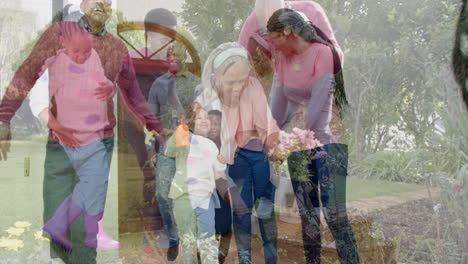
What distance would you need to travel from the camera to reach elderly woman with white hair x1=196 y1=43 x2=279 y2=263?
70.5 inches

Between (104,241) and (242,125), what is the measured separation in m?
1.02

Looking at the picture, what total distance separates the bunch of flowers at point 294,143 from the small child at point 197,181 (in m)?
0.26

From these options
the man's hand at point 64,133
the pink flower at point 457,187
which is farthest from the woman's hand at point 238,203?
the pink flower at point 457,187

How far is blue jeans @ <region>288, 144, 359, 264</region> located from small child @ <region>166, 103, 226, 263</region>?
0.35m

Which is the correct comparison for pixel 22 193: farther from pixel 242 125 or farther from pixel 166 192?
pixel 242 125

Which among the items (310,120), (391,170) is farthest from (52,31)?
(391,170)

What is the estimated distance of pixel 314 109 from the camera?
1.76 metres

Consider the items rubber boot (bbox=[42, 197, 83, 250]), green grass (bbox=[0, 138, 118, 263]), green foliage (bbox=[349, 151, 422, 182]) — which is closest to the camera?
green foliage (bbox=[349, 151, 422, 182])

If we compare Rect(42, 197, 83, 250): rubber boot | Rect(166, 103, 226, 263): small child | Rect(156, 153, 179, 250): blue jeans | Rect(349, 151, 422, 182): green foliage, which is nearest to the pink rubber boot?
Rect(42, 197, 83, 250): rubber boot

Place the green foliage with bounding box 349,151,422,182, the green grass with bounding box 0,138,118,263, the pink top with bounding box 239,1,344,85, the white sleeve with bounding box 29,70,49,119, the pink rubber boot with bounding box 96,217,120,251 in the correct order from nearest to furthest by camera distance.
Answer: the green foliage with bounding box 349,151,422,182 < the pink top with bounding box 239,1,344,85 < the white sleeve with bounding box 29,70,49,119 < the green grass with bounding box 0,138,118,263 < the pink rubber boot with bounding box 96,217,120,251

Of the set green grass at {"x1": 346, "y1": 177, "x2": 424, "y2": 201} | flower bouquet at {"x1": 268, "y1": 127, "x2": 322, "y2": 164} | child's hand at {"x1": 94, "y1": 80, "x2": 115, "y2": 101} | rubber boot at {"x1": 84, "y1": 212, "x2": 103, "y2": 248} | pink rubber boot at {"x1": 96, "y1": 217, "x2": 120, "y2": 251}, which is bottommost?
pink rubber boot at {"x1": 96, "y1": 217, "x2": 120, "y2": 251}

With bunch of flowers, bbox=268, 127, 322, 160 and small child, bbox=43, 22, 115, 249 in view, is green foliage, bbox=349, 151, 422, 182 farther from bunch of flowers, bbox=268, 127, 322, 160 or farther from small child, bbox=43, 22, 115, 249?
small child, bbox=43, 22, 115, 249

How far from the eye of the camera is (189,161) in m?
1.93

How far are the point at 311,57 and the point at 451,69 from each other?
0.55 meters
